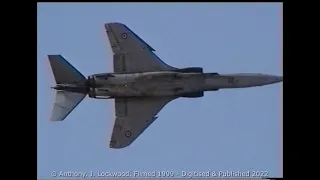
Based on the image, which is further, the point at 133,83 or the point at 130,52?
the point at 130,52

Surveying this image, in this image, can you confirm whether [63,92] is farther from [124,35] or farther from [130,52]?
[124,35]

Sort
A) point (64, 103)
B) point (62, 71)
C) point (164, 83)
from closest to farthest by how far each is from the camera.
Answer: point (164, 83), point (64, 103), point (62, 71)

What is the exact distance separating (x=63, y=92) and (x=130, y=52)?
276cm

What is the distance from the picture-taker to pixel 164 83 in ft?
58.2

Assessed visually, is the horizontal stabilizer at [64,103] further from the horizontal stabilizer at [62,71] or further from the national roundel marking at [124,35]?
the national roundel marking at [124,35]

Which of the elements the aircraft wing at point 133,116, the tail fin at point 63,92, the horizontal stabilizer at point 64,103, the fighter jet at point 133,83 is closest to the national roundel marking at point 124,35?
the fighter jet at point 133,83

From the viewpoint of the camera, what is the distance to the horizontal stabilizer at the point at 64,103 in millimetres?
17938

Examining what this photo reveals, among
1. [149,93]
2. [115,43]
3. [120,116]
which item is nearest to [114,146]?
[120,116]

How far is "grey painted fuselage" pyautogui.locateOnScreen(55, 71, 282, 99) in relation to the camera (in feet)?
57.9

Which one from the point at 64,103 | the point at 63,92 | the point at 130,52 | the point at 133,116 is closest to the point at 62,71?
the point at 63,92

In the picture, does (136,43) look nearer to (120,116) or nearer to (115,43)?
(115,43)

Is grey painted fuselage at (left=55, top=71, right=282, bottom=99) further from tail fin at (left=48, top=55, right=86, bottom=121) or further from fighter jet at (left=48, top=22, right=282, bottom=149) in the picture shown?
tail fin at (left=48, top=55, right=86, bottom=121)

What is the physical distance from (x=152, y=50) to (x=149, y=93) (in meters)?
1.63

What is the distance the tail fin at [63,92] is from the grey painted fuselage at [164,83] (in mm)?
317
